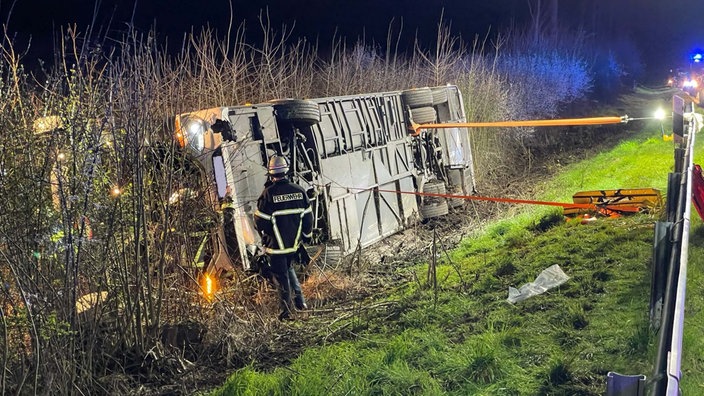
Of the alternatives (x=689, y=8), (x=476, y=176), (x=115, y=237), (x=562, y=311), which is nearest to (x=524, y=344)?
(x=562, y=311)

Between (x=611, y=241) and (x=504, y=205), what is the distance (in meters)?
4.89

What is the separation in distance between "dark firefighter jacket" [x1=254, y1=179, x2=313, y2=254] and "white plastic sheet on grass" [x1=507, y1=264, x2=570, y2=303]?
2.14 metres

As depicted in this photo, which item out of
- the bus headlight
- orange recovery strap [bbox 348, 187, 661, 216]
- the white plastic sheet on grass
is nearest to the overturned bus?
the bus headlight

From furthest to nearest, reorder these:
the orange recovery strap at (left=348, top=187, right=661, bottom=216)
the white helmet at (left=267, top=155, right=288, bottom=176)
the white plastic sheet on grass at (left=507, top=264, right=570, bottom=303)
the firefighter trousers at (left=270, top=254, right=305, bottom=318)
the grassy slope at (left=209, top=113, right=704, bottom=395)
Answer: the orange recovery strap at (left=348, top=187, right=661, bottom=216), the white helmet at (left=267, top=155, right=288, bottom=176), the firefighter trousers at (left=270, top=254, right=305, bottom=318), the white plastic sheet on grass at (left=507, top=264, right=570, bottom=303), the grassy slope at (left=209, top=113, right=704, bottom=395)

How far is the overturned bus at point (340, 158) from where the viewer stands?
6.85 meters

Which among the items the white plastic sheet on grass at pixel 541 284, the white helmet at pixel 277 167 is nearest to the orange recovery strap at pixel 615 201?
the white plastic sheet on grass at pixel 541 284

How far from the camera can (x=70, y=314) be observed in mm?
4477

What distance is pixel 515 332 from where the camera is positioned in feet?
16.5

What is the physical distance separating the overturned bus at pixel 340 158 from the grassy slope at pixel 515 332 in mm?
1500

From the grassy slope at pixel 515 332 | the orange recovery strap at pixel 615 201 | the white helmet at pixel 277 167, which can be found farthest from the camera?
the orange recovery strap at pixel 615 201

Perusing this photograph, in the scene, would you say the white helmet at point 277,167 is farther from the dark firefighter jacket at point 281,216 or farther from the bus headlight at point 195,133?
the bus headlight at point 195,133

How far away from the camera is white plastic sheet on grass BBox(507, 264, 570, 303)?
587 centimetres

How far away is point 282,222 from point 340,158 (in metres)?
2.05

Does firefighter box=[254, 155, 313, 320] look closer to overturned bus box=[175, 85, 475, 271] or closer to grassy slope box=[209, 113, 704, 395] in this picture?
overturned bus box=[175, 85, 475, 271]
